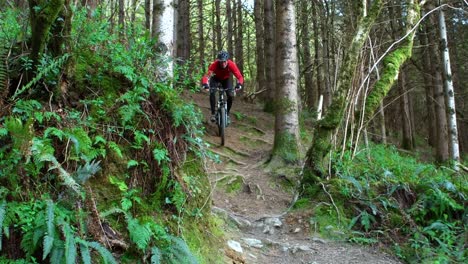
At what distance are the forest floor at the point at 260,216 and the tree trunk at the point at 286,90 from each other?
496mm

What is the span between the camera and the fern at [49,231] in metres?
2.71

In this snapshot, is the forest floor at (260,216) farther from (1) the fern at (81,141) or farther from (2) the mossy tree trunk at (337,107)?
(1) the fern at (81,141)

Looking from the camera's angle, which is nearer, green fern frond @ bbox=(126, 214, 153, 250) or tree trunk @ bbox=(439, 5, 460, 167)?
green fern frond @ bbox=(126, 214, 153, 250)

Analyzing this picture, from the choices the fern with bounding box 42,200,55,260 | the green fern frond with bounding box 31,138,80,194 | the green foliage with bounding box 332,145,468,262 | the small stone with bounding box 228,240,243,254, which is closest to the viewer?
the fern with bounding box 42,200,55,260

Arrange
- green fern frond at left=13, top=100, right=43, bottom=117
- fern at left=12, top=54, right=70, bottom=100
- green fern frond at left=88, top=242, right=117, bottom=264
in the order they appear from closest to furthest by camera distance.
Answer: green fern frond at left=88, top=242, right=117, bottom=264 < green fern frond at left=13, top=100, right=43, bottom=117 < fern at left=12, top=54, right=70, bottom=100

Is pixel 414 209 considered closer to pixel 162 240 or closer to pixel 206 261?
pixel 206 261

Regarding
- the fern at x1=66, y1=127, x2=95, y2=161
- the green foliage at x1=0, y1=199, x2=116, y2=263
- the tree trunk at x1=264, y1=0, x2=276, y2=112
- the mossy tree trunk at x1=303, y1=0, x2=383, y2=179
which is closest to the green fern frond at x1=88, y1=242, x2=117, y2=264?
the green foliage at x1=0, y1=199, x2=116, y2=263

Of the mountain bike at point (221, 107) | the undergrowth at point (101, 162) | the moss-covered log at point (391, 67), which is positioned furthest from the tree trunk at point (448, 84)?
the undergrowth at point (101, 162)

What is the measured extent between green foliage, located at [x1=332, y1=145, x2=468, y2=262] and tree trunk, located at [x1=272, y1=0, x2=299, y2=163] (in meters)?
1.98

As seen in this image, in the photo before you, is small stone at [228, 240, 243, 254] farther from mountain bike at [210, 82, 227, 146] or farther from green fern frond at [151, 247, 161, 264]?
mountain bike at [210, 82, 227, 146]

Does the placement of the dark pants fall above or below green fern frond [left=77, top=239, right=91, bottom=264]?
above

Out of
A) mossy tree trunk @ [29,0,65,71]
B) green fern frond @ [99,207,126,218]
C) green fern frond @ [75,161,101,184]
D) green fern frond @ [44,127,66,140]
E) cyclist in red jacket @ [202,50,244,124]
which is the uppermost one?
cyclist in red jacket @ [202,50,244,124]

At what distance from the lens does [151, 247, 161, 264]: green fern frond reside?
10.9 feet

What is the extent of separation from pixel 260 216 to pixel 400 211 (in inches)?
81.6
